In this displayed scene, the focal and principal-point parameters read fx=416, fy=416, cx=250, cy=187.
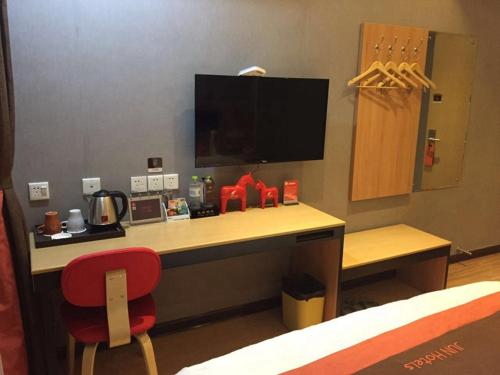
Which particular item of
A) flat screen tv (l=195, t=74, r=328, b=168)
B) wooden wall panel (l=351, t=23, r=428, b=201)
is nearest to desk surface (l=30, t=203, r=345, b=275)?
flat screen tv (l=195, t=74, r=328, b=168)

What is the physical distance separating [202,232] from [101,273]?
0.63m

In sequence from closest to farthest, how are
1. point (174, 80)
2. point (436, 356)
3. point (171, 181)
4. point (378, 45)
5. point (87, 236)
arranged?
1. point (436, 356)
2. point (87, 236)
3. point (174, 80)
4. point (171, 181)
5. point (378, 45)

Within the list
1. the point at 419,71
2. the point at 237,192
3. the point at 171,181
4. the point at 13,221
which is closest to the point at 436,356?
the point at 237,192

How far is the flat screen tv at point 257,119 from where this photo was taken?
2350mm

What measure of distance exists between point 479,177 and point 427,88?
1101 millimetres

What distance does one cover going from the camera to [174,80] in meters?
2.35

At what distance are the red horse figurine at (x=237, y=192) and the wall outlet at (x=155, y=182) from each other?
1.20 ft

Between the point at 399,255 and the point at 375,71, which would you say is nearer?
the point at 399,255

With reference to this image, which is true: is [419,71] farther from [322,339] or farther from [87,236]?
[87,236]

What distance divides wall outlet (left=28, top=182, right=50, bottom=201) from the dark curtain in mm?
226

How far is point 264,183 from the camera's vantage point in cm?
275

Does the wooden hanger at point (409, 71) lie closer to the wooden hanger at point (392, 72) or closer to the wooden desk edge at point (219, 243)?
the wooden hanger at point (392, 72)

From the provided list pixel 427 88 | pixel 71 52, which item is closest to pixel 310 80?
pixel 427 88

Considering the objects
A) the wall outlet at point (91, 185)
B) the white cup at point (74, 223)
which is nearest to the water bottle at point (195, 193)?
the wall outlet at point (91, 185)
